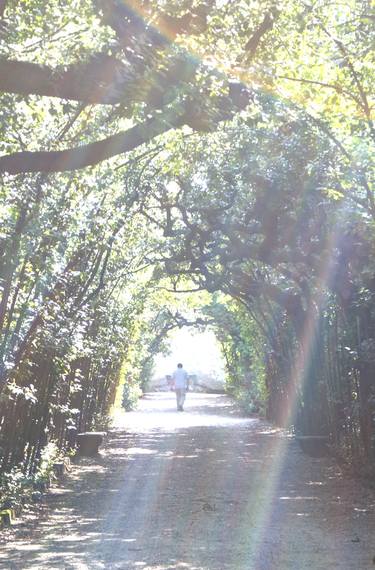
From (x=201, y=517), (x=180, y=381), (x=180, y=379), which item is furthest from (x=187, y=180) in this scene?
(x=180, y=381)

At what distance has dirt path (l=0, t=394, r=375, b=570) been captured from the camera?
6.11 meters

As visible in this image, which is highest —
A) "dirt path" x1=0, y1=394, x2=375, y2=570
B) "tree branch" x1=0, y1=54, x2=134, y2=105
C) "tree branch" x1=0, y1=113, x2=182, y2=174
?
"tree branch" x1=0, y1=54, x2=134, y2=105

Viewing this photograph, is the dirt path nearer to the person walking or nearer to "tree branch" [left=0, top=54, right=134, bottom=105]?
"tree branch" [left=0, top=54, right=134, bottom=105]

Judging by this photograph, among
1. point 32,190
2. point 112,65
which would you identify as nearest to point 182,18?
point 112,65

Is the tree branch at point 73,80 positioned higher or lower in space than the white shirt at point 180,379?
higher

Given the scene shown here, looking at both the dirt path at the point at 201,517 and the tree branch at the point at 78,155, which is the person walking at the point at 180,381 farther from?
the tree branch at the point at 78,155

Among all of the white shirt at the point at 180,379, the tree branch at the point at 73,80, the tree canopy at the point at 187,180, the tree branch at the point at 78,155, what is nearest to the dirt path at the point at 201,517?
the tree canopy at the point at 187,180

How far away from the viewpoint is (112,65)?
5.29 m

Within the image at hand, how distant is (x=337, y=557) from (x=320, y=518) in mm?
1713

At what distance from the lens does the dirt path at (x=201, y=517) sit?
6109mm

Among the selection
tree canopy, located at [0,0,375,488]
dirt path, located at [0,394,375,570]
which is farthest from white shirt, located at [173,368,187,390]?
dirt path, located at [0,394,375,570]

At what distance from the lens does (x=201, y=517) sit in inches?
309

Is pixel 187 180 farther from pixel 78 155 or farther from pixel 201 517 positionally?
pixel 78 155

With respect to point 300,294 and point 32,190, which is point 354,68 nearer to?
point 32,190
